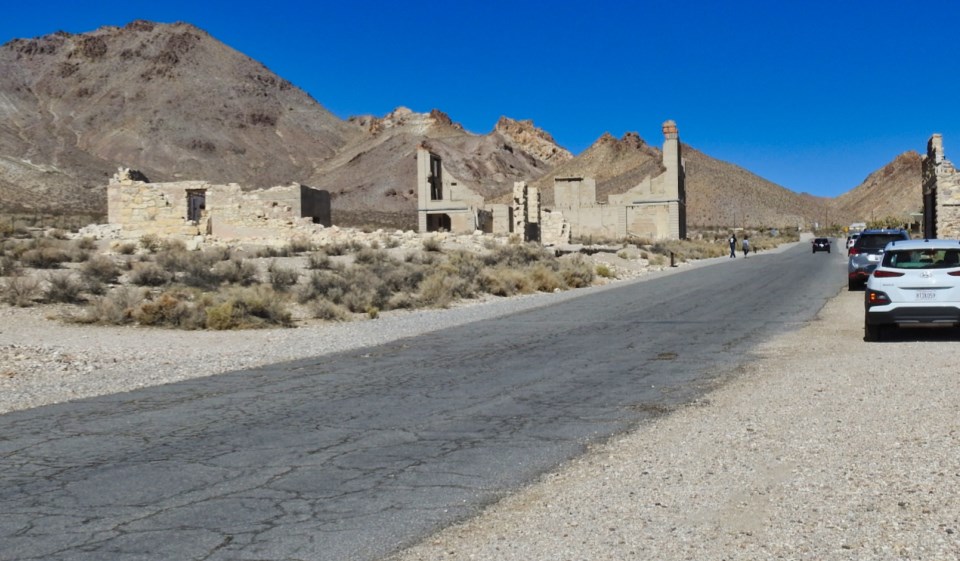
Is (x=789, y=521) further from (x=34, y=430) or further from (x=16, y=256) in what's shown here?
(x=16, y=256)

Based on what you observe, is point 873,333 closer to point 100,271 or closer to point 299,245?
point 100,271

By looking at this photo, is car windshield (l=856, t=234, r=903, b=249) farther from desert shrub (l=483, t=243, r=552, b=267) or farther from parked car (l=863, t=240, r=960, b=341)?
desert shrub (l=483, t=243, r=552, b=267)

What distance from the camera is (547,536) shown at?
5285mm

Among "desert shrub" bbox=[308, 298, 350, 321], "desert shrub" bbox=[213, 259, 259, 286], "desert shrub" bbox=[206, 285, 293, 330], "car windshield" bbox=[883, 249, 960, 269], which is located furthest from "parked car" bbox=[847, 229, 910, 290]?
"desert shrub" bbox=[213, 259, 259, 286]

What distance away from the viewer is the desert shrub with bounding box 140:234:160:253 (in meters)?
35.6

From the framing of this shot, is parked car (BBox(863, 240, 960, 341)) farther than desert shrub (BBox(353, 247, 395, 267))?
No

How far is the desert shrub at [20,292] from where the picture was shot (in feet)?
63.9

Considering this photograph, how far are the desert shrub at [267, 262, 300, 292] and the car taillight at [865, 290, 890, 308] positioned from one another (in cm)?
1533

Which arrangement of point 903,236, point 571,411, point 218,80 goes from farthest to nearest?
point 218,80, point 903,236, point 571,411

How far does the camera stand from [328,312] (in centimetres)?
2108

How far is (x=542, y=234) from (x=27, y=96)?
4157 inches

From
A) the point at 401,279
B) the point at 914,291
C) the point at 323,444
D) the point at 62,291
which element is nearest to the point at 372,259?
the point at 401,279

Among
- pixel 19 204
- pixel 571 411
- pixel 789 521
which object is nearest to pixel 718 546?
pixel 789 521

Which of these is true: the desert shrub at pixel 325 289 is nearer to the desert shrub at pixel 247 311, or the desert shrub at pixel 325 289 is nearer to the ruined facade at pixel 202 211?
the desert shrub at pixel 247 311
